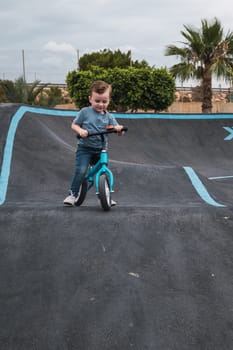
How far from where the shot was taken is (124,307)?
3365 millimetres

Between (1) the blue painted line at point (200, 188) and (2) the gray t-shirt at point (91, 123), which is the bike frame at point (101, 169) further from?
(1) the blue painted line at point (200, 188)

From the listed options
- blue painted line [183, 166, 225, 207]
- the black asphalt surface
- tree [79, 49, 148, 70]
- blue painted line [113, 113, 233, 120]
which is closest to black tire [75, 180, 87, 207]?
the black asphalt surface

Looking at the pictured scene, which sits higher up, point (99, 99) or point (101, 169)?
point (99, 99)

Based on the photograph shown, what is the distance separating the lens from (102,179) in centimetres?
496

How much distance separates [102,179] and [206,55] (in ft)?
61.8

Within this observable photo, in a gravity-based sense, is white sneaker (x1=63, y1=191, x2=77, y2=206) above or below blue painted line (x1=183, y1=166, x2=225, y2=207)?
above

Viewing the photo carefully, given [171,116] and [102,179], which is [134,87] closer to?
[171,116]

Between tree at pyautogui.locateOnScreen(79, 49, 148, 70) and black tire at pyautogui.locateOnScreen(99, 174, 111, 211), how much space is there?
37.7 metres

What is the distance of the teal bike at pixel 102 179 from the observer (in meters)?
4.96

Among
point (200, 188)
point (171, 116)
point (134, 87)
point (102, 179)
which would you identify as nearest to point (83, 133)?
point (102, 179)

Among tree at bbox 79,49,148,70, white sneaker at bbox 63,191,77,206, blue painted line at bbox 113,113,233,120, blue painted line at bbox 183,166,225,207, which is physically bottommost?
blue painted line at bbox 183,166,225,207

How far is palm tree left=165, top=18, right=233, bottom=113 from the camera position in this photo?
71.8ft

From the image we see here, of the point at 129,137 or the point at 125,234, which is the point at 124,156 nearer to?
the point at 129,137

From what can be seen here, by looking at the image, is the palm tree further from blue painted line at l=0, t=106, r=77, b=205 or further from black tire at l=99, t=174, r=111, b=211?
black tire at l=99, t=174, r=111, b=211
